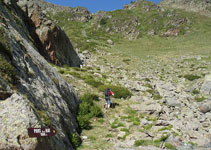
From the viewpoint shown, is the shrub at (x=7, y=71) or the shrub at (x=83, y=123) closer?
the shrub at (x=7, y=71)

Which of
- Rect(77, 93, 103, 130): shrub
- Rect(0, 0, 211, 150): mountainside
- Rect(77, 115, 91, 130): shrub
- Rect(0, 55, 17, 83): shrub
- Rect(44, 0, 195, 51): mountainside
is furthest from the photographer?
Rect(44, 0, 195, 51): mountainside

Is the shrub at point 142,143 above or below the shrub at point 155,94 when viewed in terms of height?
below

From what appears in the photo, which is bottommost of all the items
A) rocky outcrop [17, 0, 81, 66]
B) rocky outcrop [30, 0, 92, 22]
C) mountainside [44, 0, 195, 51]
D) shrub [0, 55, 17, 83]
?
shrub [0, 55, 17, 83]

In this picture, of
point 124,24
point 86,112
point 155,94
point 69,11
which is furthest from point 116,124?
point 69,11

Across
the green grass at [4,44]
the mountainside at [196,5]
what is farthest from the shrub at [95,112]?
the mountainside at [196,5]

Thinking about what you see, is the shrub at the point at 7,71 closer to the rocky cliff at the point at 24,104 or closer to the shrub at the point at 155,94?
the rocky cliff at the point at 24,104

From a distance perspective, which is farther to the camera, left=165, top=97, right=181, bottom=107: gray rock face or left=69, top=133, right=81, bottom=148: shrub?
left=165, top=97, right=181, bottom=107: gray rock face

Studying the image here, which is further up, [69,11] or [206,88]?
[69,11]

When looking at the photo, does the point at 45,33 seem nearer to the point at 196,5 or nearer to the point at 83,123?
the point at 83,123

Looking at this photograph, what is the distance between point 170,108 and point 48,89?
34.1ft

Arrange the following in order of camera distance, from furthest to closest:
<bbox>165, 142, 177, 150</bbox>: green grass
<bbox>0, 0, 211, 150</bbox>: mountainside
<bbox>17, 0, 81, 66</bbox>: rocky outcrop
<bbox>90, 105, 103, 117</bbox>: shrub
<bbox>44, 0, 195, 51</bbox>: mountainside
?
<bbox>44, 0, 195, 51</bbox>: mountainside → <bbox>17, 0, 81, 66</bbox>: rocky outcrop → <bbox>90, 105, 103, 117</bbox>: shrub → <bbox>165, 142, 177, 150</bbox>: green grass → <bbox>0, 0, 211, 150</bbox>: mountainside

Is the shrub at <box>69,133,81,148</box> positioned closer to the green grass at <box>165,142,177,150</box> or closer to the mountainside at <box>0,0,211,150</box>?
the mountainside at <box>0,0,211,150</box>

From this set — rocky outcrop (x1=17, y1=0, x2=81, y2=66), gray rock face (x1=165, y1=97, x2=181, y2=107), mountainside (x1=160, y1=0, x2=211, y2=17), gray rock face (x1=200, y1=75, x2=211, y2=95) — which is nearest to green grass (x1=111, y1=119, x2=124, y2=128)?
gray rock face (x1=165, y1=97, x2=181, y2=107)

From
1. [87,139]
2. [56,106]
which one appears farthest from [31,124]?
[87,139]
